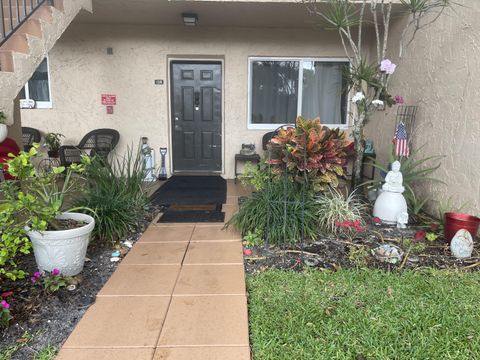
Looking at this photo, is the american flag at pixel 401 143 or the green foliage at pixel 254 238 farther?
the american flag at pixel 401 143

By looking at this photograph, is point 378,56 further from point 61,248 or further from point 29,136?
point 29,136

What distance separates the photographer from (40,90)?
6195mm

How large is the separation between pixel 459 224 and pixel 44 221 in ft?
10.9

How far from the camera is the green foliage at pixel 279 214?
10.5 feet

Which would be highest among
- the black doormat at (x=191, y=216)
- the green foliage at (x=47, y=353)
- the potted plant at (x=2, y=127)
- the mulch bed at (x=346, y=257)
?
the potted plant at (x=2, y=127)

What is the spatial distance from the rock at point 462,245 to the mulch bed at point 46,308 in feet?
9.22

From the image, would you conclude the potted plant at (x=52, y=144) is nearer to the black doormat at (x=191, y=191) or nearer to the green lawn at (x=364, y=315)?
the black doormat at (x=191, y=191)

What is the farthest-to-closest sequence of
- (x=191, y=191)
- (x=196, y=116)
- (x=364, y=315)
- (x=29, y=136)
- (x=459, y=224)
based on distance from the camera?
(x=196, y=116) → (x=29, y=136) → (x=191, y=191) → (x=459, y=224) → (x=364, y=315)

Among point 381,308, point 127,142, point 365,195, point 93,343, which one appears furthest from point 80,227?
point 127,142

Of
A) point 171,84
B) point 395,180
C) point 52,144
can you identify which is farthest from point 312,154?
point 52,144

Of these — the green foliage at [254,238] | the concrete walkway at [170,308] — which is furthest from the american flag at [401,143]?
the concrete walkway at [170,308]

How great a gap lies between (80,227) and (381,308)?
2.15 m

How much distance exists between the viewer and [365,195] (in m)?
4.58

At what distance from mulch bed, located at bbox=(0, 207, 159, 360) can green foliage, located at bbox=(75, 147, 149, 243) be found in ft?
1.47
